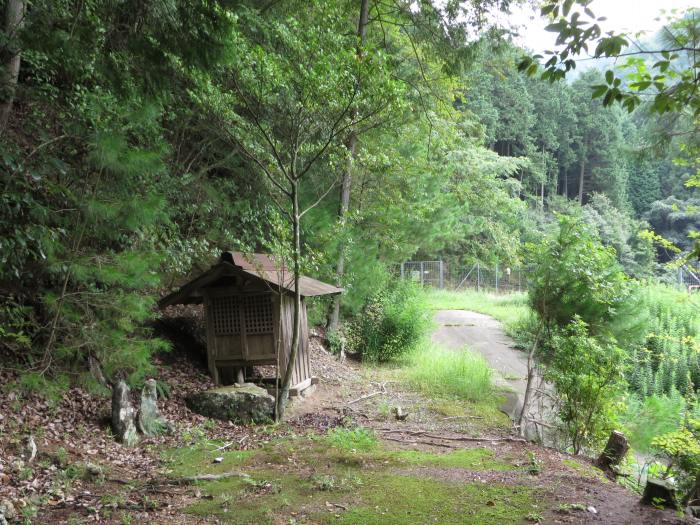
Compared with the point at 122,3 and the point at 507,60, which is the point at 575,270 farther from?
the point at 507,60

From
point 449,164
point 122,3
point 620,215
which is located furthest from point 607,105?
point 620,215

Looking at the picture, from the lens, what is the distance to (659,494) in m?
4.13

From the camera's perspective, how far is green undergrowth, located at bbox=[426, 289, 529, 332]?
56.6 feet

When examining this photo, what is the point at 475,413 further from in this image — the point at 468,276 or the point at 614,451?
the point at 468,276

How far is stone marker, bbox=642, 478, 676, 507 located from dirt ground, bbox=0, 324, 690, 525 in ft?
0.31

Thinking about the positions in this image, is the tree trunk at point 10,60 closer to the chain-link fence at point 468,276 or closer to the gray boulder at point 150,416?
the gray boulder at point 150,416

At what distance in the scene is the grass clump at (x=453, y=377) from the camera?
29.6ft

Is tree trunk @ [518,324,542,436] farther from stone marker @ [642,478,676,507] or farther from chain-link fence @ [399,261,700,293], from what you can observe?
chain-link fence @ [399,261,700,293]

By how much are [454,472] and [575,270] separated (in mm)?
3340

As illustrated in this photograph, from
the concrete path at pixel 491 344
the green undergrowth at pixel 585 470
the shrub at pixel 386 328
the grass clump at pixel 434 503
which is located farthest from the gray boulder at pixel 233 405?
the shrub at pixel 386 328

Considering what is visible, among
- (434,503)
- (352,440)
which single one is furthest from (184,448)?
(434,503)

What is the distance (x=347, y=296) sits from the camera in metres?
12.3

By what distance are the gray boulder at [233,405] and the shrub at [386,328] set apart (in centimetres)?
552

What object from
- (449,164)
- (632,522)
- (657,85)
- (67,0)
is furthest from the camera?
(449,164)
